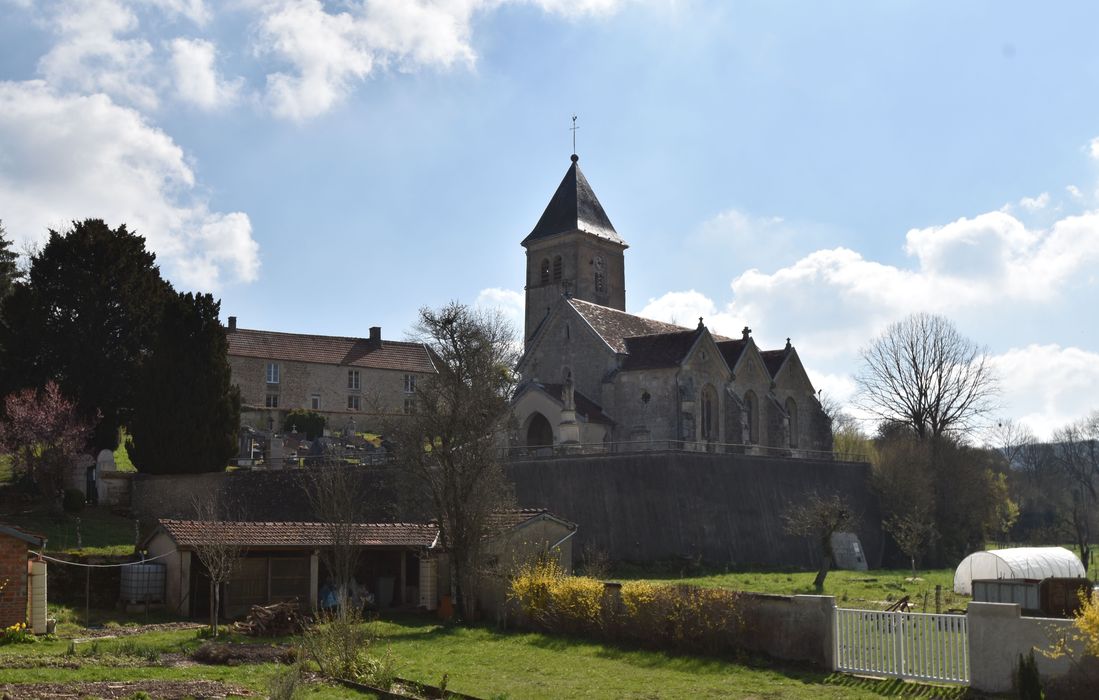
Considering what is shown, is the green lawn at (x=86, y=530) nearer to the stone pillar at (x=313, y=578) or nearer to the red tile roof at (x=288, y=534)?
the red tile roof at (x=288, y=534)

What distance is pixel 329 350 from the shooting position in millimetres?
66188

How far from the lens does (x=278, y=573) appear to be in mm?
27812

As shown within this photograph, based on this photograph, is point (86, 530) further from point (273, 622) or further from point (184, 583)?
point (273, 622)

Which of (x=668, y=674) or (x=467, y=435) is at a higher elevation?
(x=467, y=435)

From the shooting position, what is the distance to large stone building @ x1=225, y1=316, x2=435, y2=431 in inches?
2431

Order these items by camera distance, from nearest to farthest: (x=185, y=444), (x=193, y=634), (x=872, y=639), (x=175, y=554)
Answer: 1. (x=872, y=639)
2. (x=193, y=634)
3. (x=175, y=554)
4. (x=185, y=444)

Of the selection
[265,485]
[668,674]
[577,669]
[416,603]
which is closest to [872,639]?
[668,674]

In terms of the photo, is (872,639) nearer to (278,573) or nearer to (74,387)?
(278,573)

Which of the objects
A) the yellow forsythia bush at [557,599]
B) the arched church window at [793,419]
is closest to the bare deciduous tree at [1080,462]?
the arched church window at [793,419]

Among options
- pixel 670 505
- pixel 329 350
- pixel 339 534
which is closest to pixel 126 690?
pixel 339 534

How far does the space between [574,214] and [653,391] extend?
19.4 m

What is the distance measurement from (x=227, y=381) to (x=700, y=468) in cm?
1865

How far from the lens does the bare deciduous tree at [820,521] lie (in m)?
35.3

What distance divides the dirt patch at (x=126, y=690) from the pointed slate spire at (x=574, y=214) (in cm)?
4746
